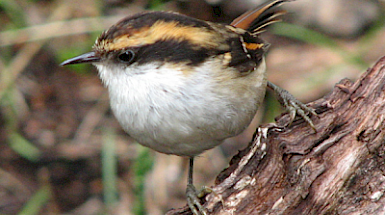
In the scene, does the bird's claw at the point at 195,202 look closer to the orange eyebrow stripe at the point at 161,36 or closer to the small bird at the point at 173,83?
the small bird at the point at 173,83

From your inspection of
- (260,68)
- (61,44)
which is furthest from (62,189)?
(260,68)

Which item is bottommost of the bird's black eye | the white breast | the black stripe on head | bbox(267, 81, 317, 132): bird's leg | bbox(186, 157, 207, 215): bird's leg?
bbox(186, 157, 207, 215): bird's leg

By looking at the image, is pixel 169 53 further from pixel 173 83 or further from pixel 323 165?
pixel 323 165

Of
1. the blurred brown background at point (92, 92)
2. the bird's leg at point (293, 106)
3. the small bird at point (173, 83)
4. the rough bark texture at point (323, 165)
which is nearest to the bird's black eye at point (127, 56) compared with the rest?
the small bird at point (173, 83)

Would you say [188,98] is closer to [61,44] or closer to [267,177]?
[267,177]

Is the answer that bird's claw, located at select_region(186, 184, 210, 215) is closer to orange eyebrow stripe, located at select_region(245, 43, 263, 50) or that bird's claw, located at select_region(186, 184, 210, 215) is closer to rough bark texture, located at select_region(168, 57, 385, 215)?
rough bark texture, located at select_region(168, 57, 385, 215)

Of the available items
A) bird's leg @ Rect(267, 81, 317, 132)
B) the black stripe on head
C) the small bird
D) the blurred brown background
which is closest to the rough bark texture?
bird's leg @ Rect(267, 81, 317, 132)
